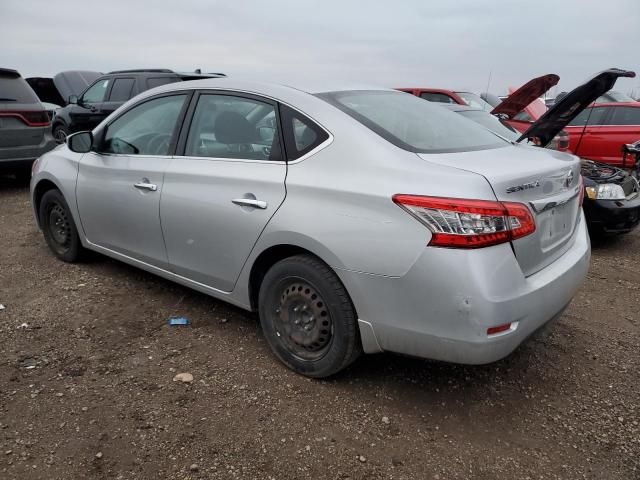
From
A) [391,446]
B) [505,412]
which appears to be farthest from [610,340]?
[391,446]

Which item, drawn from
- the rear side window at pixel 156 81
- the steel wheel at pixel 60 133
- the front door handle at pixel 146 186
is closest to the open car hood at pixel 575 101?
the front door handle at pixel 146 186

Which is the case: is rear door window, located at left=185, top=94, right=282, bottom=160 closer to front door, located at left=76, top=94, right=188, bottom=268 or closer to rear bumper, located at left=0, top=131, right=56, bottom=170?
front door, located at left=76, top=94, right=188, bottom=268

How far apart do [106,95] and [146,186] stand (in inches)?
289

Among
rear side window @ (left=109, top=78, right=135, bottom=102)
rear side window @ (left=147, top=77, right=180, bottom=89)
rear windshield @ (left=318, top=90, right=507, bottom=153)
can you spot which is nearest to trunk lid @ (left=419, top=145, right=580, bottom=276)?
rear windshield @ (left=318, top=90, right=507, bottom=153)

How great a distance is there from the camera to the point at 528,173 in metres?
A: 2.42

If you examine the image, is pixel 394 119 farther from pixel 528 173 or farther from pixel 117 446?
pixel 117 446

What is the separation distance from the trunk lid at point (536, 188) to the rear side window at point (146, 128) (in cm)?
180

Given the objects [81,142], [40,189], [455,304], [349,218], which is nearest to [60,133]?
[40,189]

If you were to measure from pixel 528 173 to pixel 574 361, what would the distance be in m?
1.35

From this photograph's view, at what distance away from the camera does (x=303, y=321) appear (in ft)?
9.14

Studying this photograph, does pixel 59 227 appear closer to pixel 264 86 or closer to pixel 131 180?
pixel 131 180

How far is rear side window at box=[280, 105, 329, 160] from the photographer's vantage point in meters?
2.69

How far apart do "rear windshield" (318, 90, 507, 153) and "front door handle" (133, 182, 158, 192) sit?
1248 millimetres

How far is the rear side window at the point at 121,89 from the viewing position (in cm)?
936
